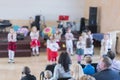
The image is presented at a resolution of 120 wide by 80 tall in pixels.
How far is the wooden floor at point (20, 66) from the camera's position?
29.7 feet

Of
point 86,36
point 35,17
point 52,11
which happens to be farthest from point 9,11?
point 86,36

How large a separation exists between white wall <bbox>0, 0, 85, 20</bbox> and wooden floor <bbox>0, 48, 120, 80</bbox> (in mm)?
3600

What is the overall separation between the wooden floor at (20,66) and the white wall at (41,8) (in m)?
3.60

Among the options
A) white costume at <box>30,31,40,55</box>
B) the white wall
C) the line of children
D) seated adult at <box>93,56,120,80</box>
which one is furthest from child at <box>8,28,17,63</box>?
seated adult at <box>93,56,120,80</box>

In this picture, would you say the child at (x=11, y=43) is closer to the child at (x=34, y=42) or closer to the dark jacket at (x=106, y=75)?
the child at (x=34, y=42)

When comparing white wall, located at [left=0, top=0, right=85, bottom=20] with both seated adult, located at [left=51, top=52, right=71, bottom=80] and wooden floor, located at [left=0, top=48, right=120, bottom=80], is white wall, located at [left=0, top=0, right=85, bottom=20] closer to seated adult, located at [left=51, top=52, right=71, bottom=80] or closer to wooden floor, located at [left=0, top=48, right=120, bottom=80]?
wooden floor, located at [left=0, top=48, right=120, bottom=80]

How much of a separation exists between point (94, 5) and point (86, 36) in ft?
14.5

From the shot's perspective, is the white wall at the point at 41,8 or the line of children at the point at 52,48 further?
the white wall at the point at 41,8

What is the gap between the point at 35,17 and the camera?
1508cm

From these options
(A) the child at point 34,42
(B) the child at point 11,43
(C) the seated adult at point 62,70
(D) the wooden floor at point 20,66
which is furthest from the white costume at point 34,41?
(C) the seated adult at point 62,70

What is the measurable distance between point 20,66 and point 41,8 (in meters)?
5.92

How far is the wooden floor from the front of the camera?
9052 millimetres

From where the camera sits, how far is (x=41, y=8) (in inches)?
607

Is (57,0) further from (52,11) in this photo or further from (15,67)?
(15,67)
